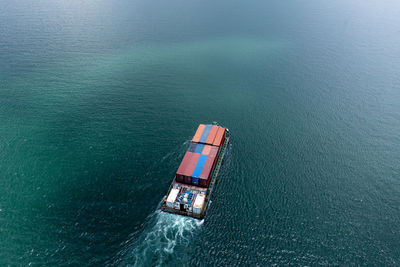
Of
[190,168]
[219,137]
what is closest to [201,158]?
[190,168]

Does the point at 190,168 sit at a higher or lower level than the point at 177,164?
lower

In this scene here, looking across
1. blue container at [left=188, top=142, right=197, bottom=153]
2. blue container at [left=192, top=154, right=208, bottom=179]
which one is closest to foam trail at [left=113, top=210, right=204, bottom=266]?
blue container at [left=192, top=154, right=208, bottom=179]

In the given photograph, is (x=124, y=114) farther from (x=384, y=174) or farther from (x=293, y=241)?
(x=384, y=174)

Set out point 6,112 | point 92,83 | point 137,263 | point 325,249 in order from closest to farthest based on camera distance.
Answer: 1. point 137,263
2. point 325,249
3. point 6,112
4. point 92,83

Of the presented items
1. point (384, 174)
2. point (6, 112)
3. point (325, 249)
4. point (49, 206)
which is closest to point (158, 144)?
point (49, 206)

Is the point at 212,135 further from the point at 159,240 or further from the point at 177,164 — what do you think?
the point at 159,240

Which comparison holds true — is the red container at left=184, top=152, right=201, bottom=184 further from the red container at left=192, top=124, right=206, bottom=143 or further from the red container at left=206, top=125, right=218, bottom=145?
the red container at left=192, top=124, right=206, bottom=143
